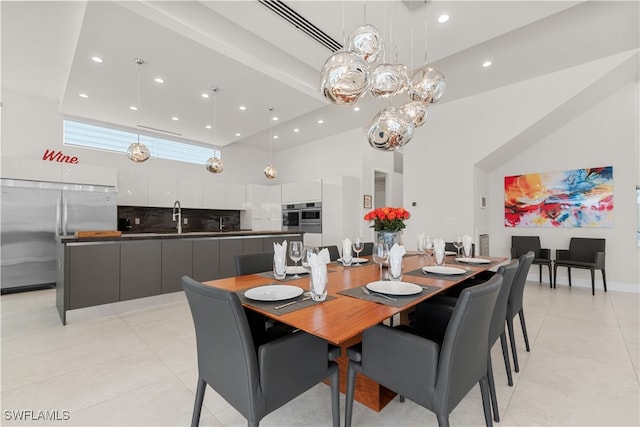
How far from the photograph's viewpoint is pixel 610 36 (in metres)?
3.12

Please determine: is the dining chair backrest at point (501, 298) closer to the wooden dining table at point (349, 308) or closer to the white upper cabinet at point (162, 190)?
the wooden dining table at point (349, 308)

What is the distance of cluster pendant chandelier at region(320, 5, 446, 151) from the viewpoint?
1748 mm

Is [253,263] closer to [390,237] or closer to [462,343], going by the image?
[390,237]

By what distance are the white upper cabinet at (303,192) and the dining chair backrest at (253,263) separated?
3.81m

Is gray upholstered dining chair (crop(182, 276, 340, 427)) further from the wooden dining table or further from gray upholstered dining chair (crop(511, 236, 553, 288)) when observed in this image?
gray upholstered dining chair (crop(511, 236, 553, 288))

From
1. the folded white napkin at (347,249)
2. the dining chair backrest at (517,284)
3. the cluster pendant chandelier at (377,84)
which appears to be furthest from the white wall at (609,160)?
the folded white napkin at (347,249)

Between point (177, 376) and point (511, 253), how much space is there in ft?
16.7

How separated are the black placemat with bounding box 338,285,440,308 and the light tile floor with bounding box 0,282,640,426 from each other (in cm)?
71

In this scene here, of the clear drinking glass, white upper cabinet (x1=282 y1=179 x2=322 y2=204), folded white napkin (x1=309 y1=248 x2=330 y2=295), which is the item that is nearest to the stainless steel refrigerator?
white upper cabinet (x1=282 y1=179 x2=322 y2=204)

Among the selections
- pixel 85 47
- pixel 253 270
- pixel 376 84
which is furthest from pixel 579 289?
pixel 85 47

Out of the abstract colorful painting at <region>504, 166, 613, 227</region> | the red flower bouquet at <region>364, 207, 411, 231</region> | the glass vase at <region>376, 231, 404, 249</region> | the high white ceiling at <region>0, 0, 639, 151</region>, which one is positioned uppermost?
the high white ceiling at <region>0, 0, 639, 151</region>

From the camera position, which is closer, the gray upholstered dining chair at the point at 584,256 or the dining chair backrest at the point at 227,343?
the dining chair backrest at the point at 227,343

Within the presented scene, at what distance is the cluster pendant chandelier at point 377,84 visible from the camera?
5.74ft

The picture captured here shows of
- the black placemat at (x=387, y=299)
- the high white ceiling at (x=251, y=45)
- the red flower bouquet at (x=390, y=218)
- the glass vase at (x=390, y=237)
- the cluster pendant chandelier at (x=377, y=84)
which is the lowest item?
the black placemat at (x=387, y=299)
